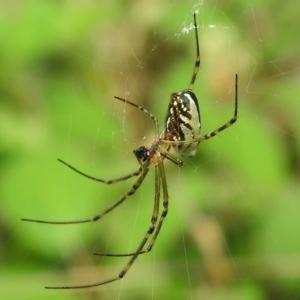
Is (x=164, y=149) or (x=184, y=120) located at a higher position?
(x=184, y=120)

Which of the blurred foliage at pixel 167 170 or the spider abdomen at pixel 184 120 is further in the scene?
the blurred foliage at pixel 167 170

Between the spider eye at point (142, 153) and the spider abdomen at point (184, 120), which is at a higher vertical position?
the spider abdomen at point (184, 120)


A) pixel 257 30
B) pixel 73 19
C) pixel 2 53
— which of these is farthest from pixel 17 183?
pixel 257 30

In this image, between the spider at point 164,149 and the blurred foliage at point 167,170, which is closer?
the spider at point 164,149

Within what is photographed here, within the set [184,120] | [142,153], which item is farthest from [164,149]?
[184,120]

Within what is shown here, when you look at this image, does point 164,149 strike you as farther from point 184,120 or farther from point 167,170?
point 184,120
